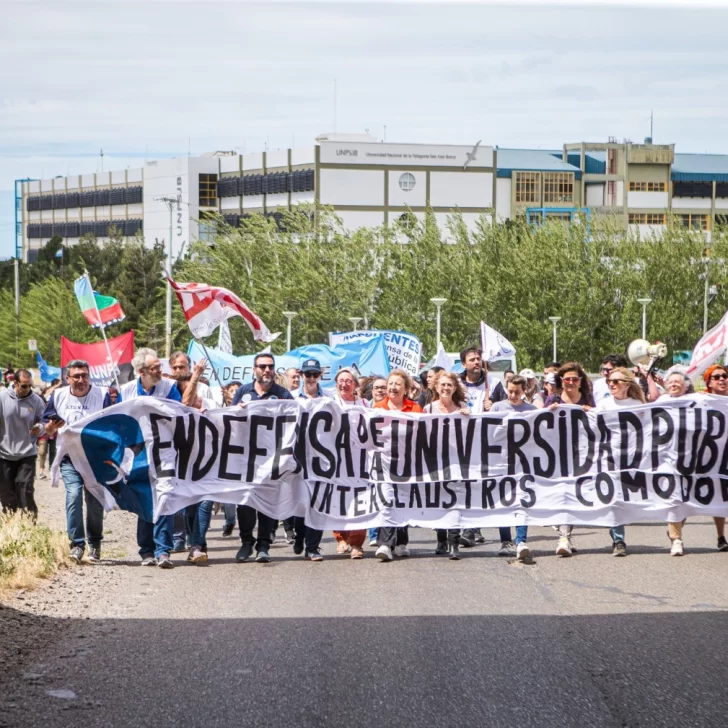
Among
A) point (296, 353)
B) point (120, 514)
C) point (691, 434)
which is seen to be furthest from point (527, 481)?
point (296, 353)

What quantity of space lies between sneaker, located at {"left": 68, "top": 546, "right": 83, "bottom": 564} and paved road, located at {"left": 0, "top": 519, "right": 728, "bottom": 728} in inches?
13.3

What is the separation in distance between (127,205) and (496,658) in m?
120

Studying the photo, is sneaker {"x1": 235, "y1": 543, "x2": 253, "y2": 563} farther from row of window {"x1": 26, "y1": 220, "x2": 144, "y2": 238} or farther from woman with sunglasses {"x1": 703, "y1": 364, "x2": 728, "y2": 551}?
row of window {"x1": 26, "y1": 220, "x2": 144, "y2": 238}

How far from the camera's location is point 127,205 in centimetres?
12369

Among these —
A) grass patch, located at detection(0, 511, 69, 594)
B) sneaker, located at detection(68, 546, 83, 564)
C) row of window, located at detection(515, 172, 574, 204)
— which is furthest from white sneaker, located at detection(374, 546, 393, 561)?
row of window, located at detection(515, 172, 574, 204)

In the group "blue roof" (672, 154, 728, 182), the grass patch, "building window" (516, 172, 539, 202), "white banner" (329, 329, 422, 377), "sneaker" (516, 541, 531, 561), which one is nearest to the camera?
the grass patch

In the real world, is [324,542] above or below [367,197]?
below

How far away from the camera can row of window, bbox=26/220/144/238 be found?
4815 inches

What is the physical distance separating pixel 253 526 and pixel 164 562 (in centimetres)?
102

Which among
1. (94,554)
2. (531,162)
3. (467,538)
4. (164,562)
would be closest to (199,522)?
(164,562)

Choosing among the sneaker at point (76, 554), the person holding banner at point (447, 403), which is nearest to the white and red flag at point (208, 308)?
the person holding banner at point (447, 403)

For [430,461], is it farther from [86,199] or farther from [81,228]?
[86,199]

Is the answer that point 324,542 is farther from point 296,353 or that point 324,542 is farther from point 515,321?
point 515,321

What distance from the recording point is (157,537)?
12.1 meters
